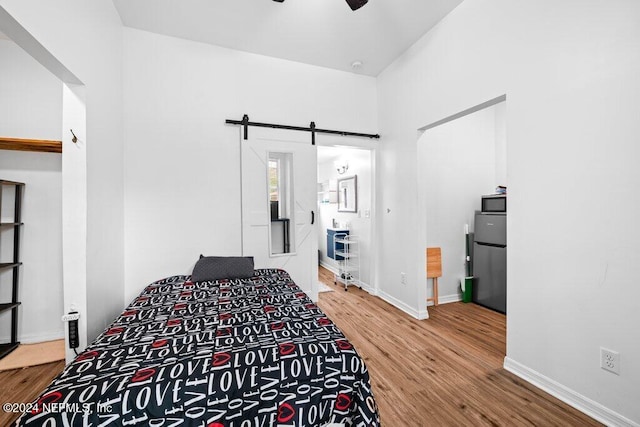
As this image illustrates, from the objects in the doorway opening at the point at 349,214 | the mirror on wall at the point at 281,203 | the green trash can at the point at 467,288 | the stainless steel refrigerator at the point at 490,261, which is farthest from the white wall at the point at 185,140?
the green trash can at the point at 467,288

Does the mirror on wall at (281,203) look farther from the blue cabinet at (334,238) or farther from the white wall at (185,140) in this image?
the blue cabinet at (334,238)

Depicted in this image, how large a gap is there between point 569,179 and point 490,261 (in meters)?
1.88

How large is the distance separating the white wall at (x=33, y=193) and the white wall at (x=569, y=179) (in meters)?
3.98

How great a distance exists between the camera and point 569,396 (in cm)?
177

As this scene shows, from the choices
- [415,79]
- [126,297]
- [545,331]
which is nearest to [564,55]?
[415,79]

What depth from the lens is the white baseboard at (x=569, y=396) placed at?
157cm

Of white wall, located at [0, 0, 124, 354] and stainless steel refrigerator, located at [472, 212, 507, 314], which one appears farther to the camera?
stainless steel refrigerator, located at [472, 212, 507, 314]

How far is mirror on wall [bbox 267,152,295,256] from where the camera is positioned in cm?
345

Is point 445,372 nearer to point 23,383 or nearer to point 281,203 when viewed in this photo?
point 281,203

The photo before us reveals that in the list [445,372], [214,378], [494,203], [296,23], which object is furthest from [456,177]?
[214,378]

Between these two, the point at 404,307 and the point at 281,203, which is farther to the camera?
the point at 281,203

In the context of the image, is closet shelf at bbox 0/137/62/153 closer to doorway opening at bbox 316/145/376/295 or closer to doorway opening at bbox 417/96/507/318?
doorway opening at bbox 316/145/376/295

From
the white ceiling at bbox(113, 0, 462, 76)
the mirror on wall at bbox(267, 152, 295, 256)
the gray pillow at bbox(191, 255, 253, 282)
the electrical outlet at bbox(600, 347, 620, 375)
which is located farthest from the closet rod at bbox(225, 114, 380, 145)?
the electrical outlet at bbox(600, 347, 620, 375)

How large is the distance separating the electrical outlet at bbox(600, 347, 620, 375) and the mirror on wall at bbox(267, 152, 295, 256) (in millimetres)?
2803
